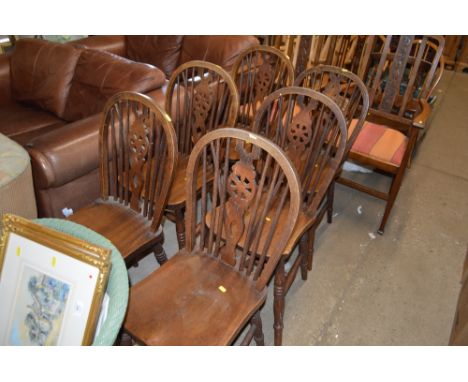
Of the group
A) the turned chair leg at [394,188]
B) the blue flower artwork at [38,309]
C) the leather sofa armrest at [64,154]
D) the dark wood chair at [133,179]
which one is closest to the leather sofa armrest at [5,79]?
the leather sofa armrest at [64,154]

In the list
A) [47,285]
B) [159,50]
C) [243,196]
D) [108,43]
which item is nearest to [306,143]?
[243,196]

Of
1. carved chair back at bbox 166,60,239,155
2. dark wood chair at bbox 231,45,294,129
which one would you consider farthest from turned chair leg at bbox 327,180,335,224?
carved chair back at bbox 166,60,239,155

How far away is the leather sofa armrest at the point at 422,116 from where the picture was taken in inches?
65.1

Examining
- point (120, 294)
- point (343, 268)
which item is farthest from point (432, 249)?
point (120, 294)

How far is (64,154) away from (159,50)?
71.2 inches

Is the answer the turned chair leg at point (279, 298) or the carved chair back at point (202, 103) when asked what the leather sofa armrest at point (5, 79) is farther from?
the turned chair leg at point (279, 298)

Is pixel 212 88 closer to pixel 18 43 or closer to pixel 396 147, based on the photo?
pixel 396 147

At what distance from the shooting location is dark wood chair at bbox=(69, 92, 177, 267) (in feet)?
3.74

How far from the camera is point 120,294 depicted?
27.9 inches

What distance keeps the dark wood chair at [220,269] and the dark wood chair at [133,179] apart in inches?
5.5

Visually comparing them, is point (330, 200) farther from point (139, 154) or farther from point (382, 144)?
point (139, 154)

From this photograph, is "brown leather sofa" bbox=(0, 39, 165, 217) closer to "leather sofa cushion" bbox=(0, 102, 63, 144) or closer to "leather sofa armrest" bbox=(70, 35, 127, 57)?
"leather sofa cushion" bbox=(0, 102, 63, 144)

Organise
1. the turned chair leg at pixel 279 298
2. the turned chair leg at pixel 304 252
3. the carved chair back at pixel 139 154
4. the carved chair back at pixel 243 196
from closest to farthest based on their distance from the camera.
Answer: the carved chair back at pixel 243 196 → the carved chair back at pixel 139 154 → the turned chair leg at pixel 279 298 → the turned chair leg at pixel 304 252
